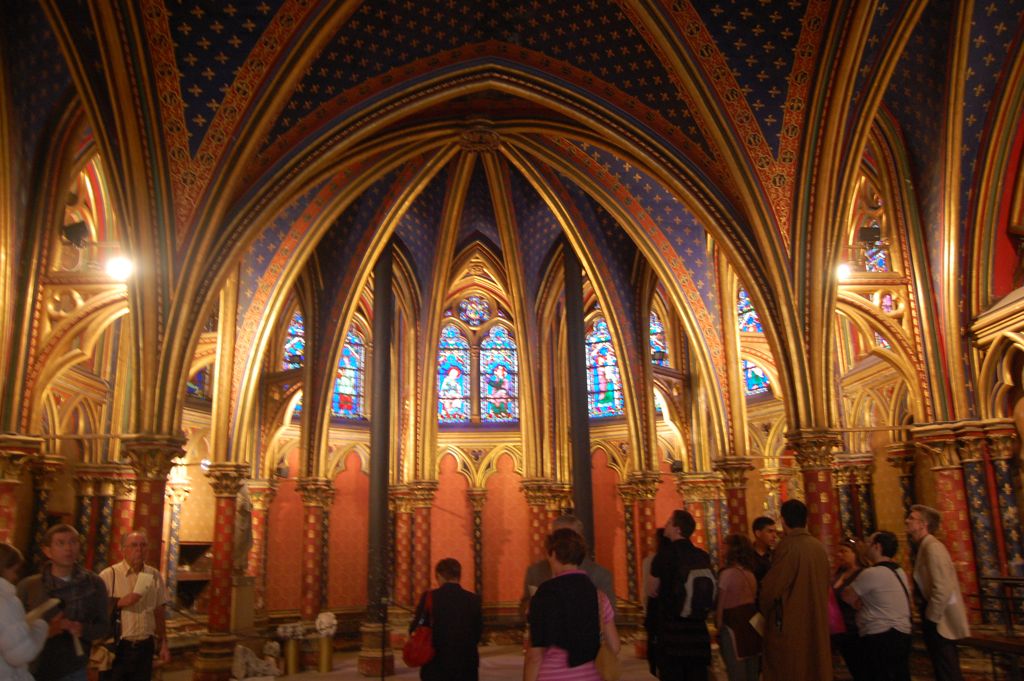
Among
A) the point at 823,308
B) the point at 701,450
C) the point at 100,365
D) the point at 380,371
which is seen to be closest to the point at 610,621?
the point at 823,308

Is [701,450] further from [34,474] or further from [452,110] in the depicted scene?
[34,474]

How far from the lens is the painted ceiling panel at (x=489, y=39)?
12227 millimetres

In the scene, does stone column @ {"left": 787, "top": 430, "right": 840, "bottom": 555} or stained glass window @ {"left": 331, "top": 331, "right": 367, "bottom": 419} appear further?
stained glass window @ {"left": 331, "top": 331, "right": 367, "bottom": 419}

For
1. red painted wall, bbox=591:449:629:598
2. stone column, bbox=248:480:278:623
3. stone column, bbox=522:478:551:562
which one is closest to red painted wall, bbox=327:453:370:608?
stone column, bbox=248:480:278:623

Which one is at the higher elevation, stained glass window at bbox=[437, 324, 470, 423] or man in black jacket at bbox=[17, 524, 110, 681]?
stained glass window at bbox=[437, 324, 470, 423]

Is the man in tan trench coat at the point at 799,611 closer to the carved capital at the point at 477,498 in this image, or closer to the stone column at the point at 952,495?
the stone column at the point at 952,495

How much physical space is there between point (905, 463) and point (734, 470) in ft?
9.02

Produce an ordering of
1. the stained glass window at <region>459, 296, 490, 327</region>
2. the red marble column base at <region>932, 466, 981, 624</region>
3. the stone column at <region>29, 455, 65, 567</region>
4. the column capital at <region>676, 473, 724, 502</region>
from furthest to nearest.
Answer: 1. the stained glass window at <region>459, 296, 490, 327</region>
2. the column capital at <region>676, 473, 724, 502</region>
3. the stone column at <region>29, 455, 65, 567</region>
4. the red marble column base at <region>932, 466, 981, 624</region>

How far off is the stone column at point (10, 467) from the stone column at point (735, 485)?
10.7 m

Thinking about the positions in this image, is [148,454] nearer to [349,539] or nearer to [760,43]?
[760,43]

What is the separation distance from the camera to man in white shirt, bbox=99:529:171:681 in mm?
6301

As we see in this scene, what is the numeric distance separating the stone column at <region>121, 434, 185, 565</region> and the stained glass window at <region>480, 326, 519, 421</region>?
1314cm

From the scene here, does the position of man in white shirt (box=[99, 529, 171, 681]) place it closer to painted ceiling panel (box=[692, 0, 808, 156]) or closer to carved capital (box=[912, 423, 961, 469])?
painted ceiling panel (box=[692, 0, 808, 156])

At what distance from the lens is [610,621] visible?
446 cm
